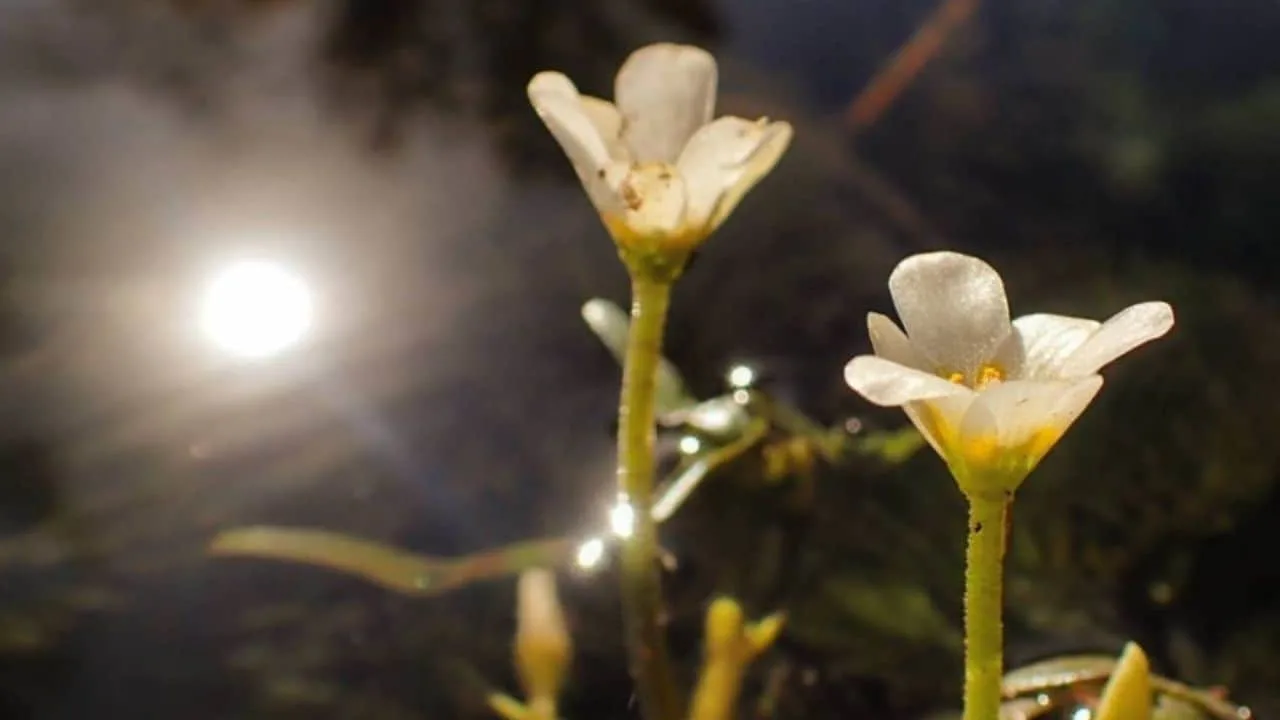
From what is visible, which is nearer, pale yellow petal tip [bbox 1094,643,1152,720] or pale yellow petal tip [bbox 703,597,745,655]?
pale yellow petal tip [bbox 1094,643,1152,720]

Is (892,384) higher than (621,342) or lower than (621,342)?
lower

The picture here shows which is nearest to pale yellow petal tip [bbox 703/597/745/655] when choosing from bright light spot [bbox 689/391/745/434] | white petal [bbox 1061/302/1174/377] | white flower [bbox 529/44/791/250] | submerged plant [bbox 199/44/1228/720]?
submerged plant [bbox 199/44/1228/720]

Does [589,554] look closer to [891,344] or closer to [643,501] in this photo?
[643,501]

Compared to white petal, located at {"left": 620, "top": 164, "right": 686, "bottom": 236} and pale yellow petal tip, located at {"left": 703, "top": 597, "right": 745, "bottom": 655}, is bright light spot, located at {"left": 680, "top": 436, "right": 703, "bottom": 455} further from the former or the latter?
white petal, located at {"left": 620, "top": 164, "right": 686, "bottom": 236}

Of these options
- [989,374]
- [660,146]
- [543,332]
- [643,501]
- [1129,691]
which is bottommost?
[1129,691]

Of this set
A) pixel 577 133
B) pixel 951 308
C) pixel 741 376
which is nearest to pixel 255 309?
pixel 741 376

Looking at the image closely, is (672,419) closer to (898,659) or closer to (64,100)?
(898,659)

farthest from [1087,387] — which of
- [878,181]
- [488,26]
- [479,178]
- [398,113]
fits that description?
[488,26]
